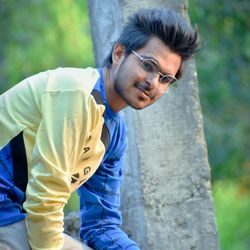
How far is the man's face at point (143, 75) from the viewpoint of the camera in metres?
4.26

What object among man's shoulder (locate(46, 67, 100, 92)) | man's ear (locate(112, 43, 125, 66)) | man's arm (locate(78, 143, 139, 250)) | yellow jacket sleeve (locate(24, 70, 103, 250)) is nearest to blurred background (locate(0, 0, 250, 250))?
man's arm (locate(78, 143, 139, 250))

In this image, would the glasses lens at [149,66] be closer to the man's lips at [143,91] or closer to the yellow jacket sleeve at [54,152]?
the man's lips at [143,91]

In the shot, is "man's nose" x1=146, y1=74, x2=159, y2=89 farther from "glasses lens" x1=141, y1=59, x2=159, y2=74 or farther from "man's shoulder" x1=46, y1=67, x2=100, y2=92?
"man's shoulder" x1=46, y1=67, x2=100, y2=92

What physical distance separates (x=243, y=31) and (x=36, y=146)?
890cm

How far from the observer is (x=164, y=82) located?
170 inches

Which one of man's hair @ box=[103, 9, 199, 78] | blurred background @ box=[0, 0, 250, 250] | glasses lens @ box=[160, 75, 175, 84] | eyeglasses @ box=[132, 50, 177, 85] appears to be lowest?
blurred background @ box=[0, 0, 250, 250]

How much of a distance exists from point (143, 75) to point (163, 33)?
204 millimetres

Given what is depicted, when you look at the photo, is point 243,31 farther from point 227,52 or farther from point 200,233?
point 200,233

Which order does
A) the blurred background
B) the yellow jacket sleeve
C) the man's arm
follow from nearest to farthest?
the yellow jacket sleeve
the man's arm
the blurred background

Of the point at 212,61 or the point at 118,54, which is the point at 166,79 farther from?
the point at 212,61

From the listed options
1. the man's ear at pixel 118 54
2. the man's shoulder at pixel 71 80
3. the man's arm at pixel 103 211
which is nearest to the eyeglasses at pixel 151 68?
the man's ear at pixel 118 54

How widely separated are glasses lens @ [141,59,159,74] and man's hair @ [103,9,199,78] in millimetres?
91

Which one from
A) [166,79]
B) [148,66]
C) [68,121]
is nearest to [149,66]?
[148,66]

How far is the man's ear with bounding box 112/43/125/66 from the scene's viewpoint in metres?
4.36
